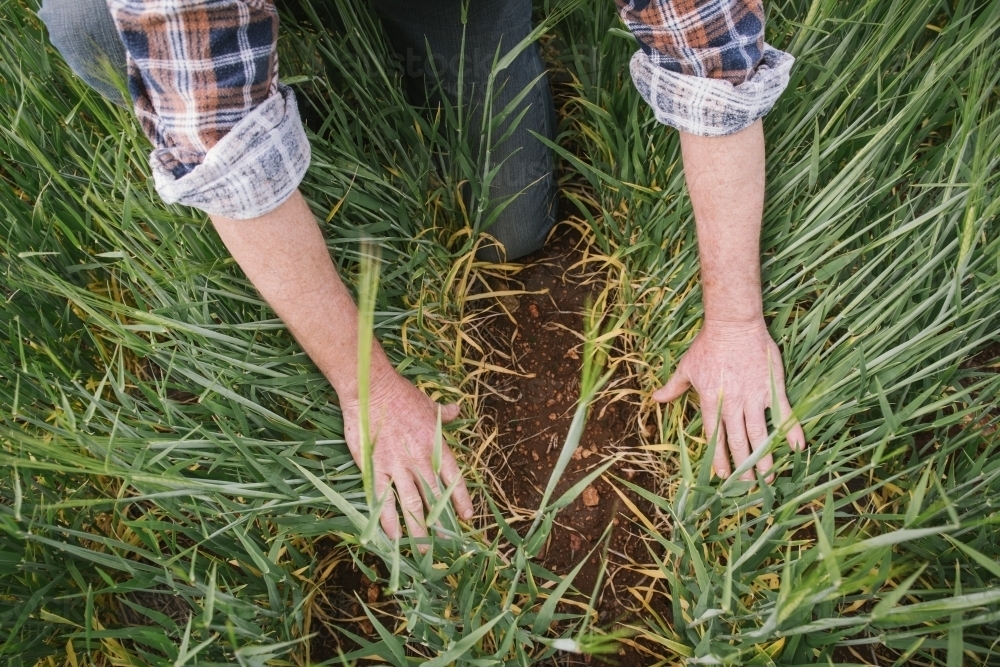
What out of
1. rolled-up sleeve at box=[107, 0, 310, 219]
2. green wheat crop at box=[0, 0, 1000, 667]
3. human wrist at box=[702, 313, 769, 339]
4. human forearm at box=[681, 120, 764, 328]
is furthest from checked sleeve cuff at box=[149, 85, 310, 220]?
human wrist at box=[702, 313, 769, 339]

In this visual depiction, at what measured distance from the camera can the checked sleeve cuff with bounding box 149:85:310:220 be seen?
0.70 metres

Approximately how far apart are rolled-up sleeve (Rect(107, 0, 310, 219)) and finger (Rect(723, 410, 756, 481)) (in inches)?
25.3

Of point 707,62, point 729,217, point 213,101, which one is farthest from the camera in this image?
point 729,217

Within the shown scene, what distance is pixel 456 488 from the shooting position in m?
0.97

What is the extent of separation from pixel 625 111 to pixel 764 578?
76 centimetres

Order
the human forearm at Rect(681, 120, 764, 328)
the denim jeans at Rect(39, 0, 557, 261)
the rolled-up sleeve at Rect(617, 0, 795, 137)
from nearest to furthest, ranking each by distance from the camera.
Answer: the rolled-up sleeve at Rect(617, 0, 795, 137)
the human forearm at Rect(681, 120, 764, 328)
the denim jeans at Rect(39, 0, 557, 261)

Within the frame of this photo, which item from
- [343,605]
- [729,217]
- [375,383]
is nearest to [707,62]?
[729,217]

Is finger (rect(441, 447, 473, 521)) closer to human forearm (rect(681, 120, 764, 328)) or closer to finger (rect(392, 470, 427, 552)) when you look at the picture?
finger (rect(392, 470, 427, 552))

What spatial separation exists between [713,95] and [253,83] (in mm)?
500

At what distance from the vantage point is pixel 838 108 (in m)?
0.97

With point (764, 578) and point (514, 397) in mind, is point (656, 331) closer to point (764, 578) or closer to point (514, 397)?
point (514, 397)

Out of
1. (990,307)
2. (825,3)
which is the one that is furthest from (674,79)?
(990,307)

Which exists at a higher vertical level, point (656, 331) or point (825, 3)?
point (825, 3)

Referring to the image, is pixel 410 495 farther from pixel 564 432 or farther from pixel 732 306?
pixel 732 306
